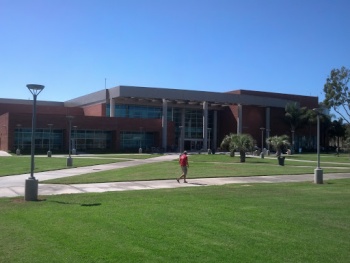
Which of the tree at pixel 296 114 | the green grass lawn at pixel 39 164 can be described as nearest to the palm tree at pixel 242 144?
the green grass lawn at pixel 39 164

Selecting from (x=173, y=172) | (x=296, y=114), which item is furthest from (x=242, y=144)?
(x=296, y=114)

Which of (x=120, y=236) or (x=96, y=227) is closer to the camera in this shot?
(x=120, y=236)

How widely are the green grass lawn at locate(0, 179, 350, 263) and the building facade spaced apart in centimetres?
4396

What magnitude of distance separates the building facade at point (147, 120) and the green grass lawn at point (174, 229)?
43957 millimetres

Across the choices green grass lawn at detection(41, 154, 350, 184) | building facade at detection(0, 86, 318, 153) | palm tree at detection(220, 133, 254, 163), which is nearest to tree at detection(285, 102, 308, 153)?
building facade at detection(0, 86, 318, 153)

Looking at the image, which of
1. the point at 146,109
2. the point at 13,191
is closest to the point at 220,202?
the point at 13,191

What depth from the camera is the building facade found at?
65562mm

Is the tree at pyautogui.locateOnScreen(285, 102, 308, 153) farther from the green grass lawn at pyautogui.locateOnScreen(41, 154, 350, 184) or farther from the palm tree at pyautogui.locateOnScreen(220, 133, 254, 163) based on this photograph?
the green grass lawn at pyautogui.locateOnScreen(41, 154, 350, 184)

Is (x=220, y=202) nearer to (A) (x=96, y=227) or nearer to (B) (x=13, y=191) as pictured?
(A) (x=96, y=227)

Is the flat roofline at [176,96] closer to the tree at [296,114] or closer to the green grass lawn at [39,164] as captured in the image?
the tree at [296,114]

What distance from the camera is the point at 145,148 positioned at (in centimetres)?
7250

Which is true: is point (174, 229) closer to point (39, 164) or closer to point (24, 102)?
point (39, 164)

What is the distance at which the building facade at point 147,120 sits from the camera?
65562 mm

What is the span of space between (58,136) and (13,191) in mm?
51833
